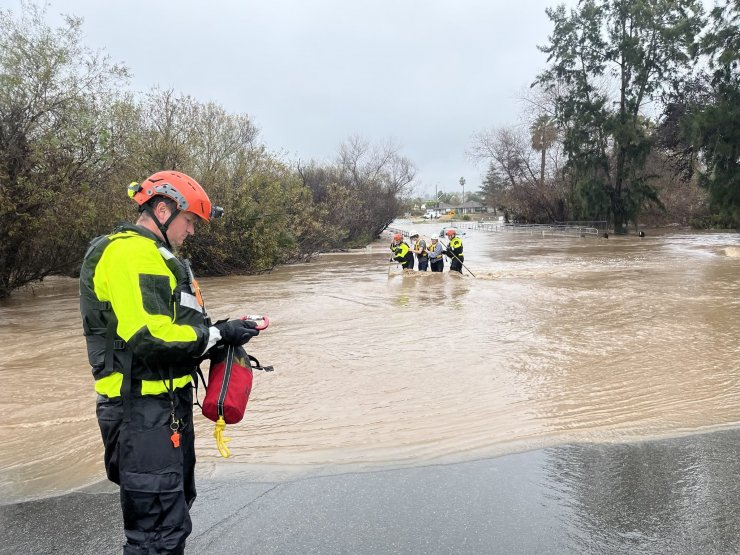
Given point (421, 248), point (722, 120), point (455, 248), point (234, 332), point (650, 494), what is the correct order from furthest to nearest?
point (722, 120) → point (421, 248) → point (455, 248) → point (650, 494) → point (234, 332)

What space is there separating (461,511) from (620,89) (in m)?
47.3

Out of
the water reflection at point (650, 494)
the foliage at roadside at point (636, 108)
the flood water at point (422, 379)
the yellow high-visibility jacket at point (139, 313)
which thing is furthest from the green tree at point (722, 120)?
the yellow high-visibility jacket at point (139, 313)

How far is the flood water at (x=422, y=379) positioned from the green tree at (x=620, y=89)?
31.3 metres

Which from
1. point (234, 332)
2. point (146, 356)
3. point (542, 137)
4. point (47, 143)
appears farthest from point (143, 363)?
point (542, 137)

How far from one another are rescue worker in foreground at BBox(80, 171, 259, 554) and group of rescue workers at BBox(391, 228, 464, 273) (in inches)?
647

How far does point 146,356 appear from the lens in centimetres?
238

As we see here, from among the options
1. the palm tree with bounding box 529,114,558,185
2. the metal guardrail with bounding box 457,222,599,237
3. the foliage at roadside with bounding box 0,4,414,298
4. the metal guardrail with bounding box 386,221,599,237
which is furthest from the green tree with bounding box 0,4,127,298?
the palm tree with bounding box 529,114,558,185

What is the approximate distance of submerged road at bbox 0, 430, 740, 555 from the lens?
3299mm

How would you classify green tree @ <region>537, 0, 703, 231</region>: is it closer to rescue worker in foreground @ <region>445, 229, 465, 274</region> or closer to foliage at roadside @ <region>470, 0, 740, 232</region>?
foliage at roadside @ <region>470, 0, 740, 232</region>

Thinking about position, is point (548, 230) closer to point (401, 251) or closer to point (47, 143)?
point (401, 251)

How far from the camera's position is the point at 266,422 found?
5.78 metres

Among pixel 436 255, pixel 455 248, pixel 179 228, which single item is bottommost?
pixel 436 255

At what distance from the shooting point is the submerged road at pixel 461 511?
330 cm

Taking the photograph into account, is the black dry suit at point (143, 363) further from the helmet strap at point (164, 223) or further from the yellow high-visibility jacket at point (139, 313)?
the helmet strap at point (164, 223)
